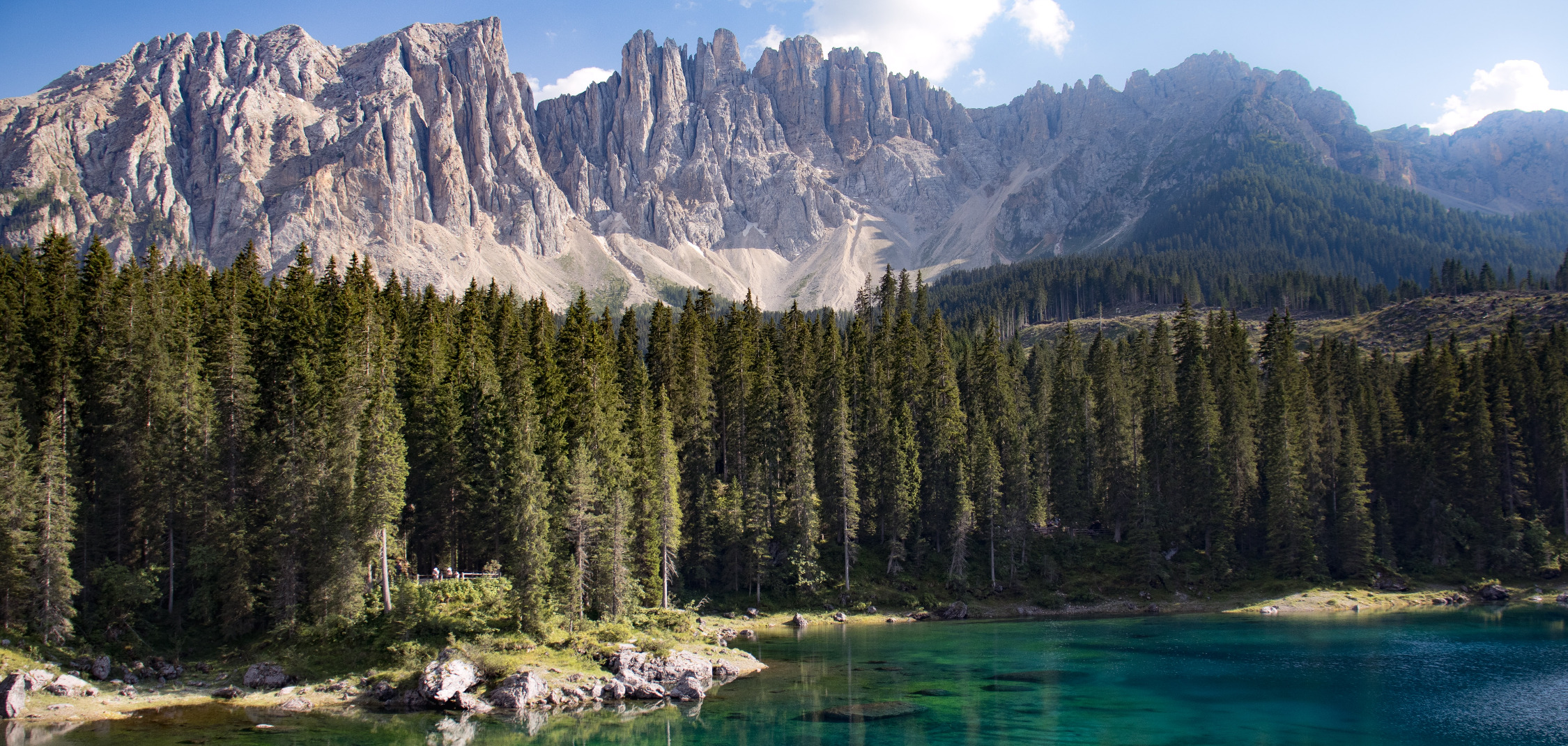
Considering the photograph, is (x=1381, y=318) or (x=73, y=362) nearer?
(x=73, y=362)

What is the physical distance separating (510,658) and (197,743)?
12.9m

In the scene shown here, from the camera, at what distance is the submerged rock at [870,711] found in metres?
35.1

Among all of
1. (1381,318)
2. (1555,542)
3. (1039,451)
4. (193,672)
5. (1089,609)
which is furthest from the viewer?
(1381,318)

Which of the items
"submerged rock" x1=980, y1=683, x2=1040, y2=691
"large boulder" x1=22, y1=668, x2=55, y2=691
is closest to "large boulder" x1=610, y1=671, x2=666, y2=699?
"submerged rock" x1=980, y1=683, x2=1040, y2=691

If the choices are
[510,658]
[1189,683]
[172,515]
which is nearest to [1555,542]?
[1189,683]

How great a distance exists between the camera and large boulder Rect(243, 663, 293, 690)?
3906 cm

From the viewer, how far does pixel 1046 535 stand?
261 feet

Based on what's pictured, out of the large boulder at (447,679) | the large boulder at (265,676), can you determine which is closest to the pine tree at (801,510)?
the large boulder at (447,679)

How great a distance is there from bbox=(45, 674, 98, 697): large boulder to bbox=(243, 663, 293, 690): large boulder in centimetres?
545

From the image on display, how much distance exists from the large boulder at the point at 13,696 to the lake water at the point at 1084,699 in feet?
12.2

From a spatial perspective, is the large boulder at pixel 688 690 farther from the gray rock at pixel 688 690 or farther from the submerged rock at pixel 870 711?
the submerged rock at pixel 870 711

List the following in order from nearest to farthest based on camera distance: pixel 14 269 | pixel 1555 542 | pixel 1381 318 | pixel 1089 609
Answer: pixel 14 269 → pixel 1089 609 → pixel 1555 542 → pixel 1381 318

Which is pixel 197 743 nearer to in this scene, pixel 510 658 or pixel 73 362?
pixel 510 658

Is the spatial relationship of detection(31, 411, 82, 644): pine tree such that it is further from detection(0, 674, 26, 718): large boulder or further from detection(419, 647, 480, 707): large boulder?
detection(419, 647, 480, 707): large boulder
